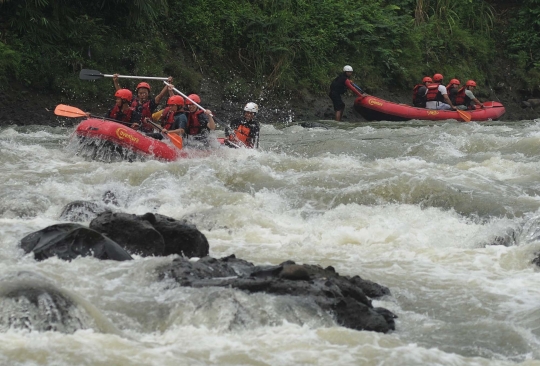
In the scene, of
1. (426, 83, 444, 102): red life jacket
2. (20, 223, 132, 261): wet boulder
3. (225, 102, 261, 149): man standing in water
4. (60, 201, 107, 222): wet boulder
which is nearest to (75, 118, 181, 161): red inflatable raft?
(225, 102, 261, 149): man standing in water

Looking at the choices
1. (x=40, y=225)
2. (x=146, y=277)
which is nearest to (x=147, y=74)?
(x=40, y=225)

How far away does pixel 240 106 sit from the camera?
18.4 meters

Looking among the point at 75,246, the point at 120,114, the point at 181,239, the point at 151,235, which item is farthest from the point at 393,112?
the point at 75,246

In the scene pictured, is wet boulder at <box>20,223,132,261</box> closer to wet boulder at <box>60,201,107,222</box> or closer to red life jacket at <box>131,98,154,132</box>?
wet boulder at <box>60,201,107,222</box>

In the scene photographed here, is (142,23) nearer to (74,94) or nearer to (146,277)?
(74,94)

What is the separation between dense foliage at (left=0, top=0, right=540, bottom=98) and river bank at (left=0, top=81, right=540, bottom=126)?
0.23 m

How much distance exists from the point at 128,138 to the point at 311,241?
3842 mm

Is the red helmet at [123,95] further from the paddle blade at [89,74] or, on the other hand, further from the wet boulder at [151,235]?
the wet boulder at [151,235]

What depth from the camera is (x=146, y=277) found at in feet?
21.5

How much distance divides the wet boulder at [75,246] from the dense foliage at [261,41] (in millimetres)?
9396

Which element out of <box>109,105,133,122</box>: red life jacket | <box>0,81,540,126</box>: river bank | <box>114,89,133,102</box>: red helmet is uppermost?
<box>114,89,133,102</box>: red helmet

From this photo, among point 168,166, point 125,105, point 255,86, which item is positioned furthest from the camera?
point 255,86

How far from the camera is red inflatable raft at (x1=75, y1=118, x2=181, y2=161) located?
38.0ft

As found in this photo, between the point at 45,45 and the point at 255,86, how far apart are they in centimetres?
448
